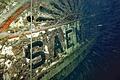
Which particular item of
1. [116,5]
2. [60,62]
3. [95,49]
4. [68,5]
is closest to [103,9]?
[116,5]

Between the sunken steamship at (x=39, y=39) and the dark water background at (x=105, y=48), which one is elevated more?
the sunken steamship at (x=39, y=39)

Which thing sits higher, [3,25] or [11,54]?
[3,25]

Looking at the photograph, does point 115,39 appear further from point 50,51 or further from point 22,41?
point 22,41

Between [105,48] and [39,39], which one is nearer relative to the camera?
[39,39]

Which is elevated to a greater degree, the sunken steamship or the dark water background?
the sunken steamship

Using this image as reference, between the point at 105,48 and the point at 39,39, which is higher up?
the point at 39,39

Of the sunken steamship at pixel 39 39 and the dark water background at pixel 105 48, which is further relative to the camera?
the dark water background at pixel 105 48

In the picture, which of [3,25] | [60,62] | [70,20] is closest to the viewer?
[3,25]

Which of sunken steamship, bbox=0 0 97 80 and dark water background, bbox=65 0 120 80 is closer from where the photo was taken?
sunken steamship, bbox=0 0 97 80
